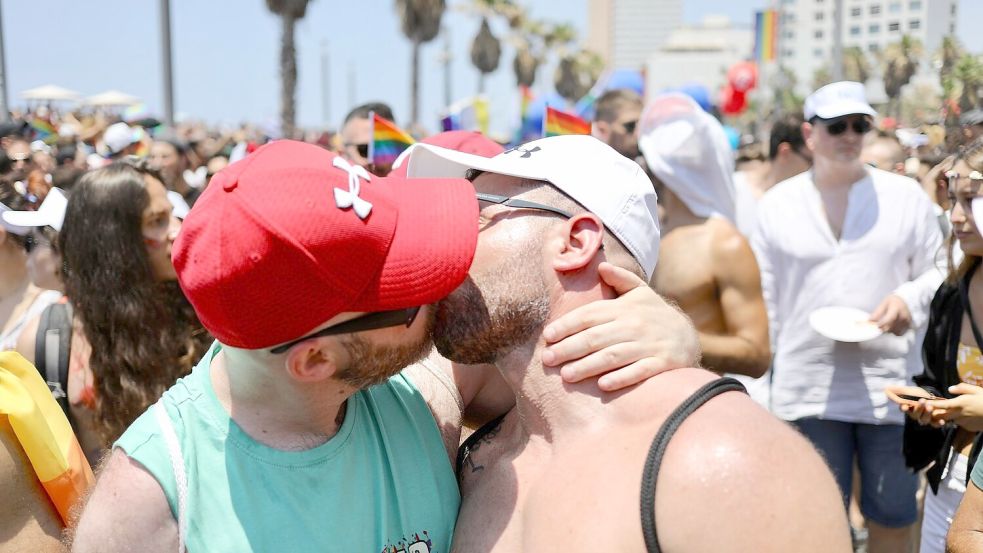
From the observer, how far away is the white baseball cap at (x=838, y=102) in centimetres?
474

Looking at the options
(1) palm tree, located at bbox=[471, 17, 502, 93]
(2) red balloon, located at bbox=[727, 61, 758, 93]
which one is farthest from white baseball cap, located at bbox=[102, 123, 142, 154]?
(1) palm tree, located at bbox=[471, 17, 502, 93]

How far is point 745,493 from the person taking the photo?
149cm

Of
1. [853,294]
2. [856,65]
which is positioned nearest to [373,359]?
[853,294]

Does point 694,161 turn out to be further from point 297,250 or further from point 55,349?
point 297,250

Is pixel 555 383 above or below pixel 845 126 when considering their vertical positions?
below

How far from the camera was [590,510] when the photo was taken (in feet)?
5.44

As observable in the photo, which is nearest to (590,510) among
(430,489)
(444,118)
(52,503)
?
(430,489)

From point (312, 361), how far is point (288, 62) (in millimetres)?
22633

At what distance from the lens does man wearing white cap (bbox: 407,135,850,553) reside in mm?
1503

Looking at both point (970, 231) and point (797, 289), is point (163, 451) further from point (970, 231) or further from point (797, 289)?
point (797, 289)

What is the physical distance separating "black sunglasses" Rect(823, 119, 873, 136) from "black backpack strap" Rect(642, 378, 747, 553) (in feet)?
11.4

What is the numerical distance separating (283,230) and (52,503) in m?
1.10

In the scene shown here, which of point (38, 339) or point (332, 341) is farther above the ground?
point (332, 341)

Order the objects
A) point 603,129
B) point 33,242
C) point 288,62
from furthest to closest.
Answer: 1. point 288,62
2. point 603,129
3. point 33,242
